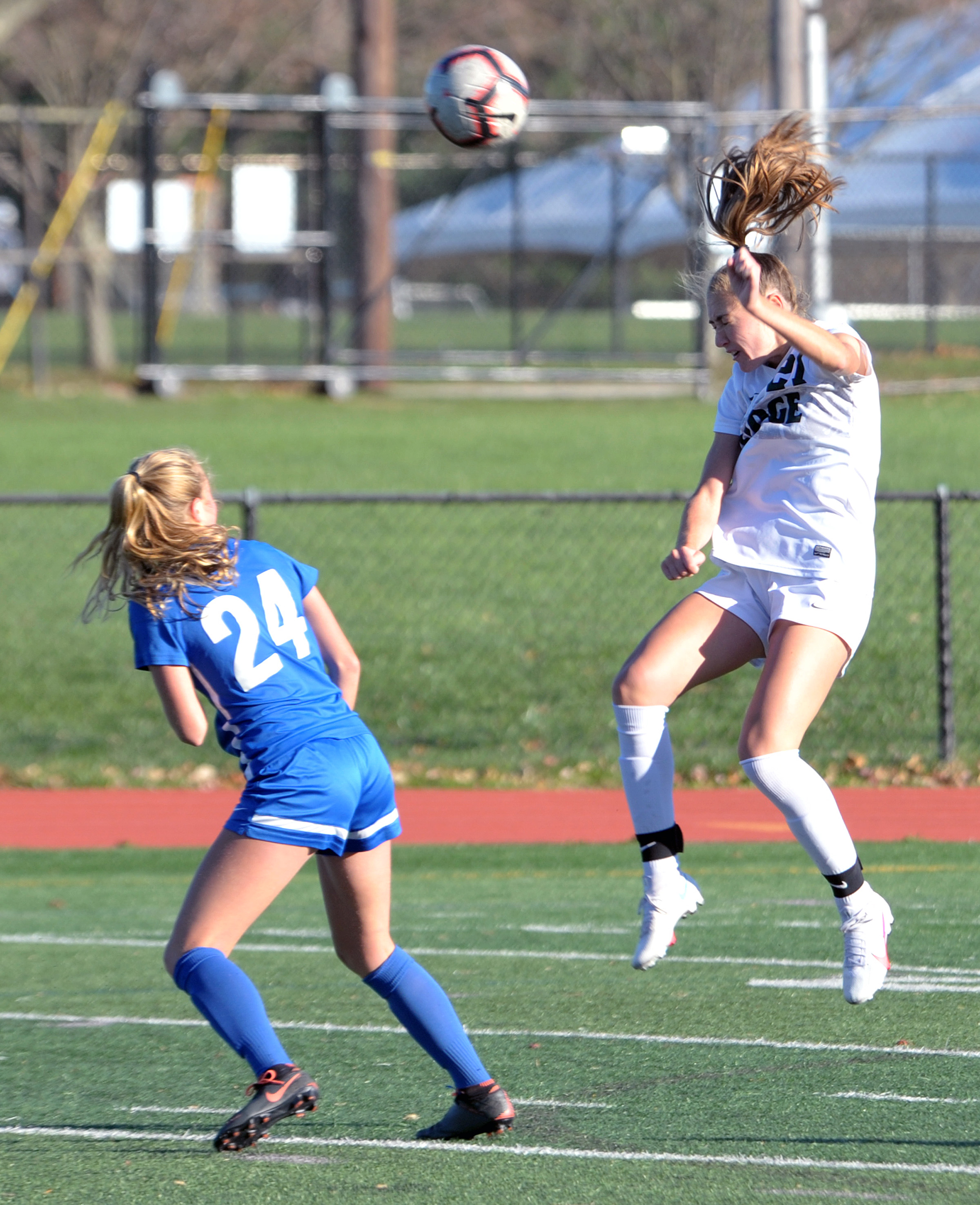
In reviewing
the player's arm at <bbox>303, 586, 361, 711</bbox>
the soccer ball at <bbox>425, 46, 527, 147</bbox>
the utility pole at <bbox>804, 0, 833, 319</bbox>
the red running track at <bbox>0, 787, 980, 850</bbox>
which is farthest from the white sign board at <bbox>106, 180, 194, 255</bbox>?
the player's arm at <bbox>303, 586, 361, 711</bbox>

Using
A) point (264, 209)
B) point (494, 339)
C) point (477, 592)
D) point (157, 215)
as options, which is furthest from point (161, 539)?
point (494, 339)

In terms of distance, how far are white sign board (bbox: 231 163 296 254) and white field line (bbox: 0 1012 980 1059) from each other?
14481mm

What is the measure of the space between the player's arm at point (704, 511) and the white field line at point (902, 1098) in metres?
1.52

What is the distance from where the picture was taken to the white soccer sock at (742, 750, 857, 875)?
4836 mm

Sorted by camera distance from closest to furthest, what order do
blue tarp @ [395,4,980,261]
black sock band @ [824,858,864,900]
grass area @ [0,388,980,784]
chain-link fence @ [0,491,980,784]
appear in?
black sock band @ [824,858,864,900] < chain-link fence @ [0,491,980,784] < grass area @ [0,388,980,784] < blue tarp @ [395,4,980,261]

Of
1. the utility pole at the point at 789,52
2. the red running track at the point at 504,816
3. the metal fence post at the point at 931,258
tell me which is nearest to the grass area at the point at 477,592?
the red running track at the point at 504,816

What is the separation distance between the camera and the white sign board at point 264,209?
19.7 metres

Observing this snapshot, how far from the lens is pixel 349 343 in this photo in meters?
20.5

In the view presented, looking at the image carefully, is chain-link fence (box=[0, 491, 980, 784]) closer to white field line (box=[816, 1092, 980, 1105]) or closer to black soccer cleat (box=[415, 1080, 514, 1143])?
white field line (box=[816, 1092, 980, 1105])

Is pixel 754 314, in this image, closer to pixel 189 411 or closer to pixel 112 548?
pixel 112 548

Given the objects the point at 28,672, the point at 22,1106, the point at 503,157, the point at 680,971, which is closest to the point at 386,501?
the point at 28,672

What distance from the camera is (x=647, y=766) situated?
16.8 feet

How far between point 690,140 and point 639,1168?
16.2 m

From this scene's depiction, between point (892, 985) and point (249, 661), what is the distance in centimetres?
297
